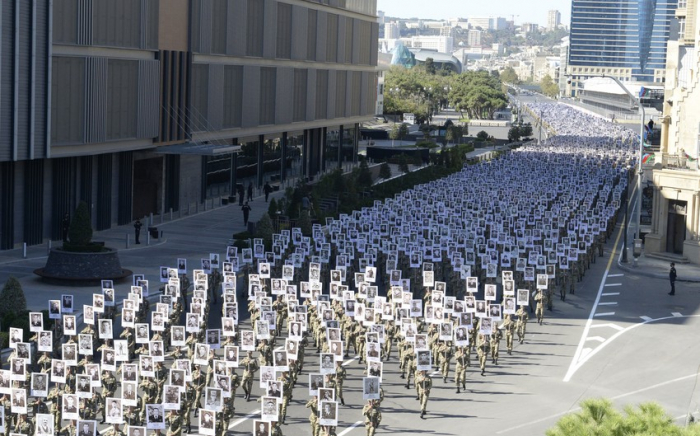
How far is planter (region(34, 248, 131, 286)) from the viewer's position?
132 feet

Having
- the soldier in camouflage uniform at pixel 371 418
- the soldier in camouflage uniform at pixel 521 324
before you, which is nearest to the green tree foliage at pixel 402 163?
the soldier in camouflage uniform at pixel 521 324

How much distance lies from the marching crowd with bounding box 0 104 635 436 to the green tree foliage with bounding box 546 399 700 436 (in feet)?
28.7

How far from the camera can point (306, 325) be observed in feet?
100

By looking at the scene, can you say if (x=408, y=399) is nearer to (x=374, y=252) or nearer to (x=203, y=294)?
(x=203, y=294)

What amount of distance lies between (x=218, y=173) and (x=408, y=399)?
43483 mm

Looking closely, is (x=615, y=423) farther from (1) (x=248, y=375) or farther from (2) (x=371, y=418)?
(1) (x=248, y=375)

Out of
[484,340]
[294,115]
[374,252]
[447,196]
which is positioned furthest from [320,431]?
[294,115]

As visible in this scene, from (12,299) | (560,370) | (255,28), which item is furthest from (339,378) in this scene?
(255,28)

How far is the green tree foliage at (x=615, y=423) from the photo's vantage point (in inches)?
517

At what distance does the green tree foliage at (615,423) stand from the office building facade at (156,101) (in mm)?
34918

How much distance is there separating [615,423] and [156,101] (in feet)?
150

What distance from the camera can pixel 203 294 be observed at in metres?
32.4

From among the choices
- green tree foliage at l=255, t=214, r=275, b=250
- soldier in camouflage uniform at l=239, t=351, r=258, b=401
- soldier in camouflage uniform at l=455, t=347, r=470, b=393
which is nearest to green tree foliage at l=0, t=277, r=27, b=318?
soldier in camouflage uniform at l=239, t=351, r=258, b=401

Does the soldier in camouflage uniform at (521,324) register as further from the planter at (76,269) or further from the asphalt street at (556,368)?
the planter at (76,269)
